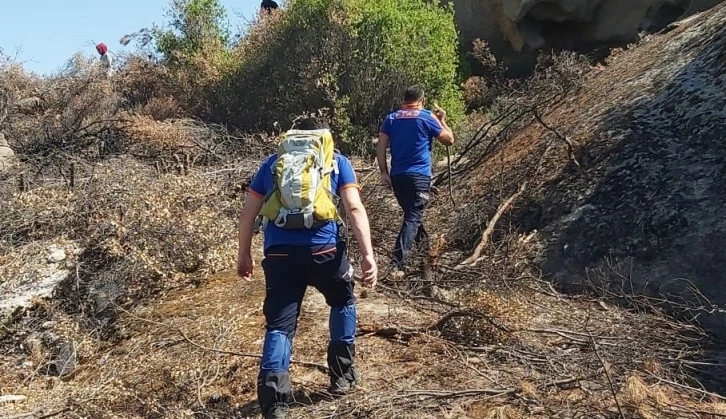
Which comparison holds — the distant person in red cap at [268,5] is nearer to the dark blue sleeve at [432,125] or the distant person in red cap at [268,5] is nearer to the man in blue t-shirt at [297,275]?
the dark blue sleeve at [432,125]

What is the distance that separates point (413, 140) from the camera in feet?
22.3

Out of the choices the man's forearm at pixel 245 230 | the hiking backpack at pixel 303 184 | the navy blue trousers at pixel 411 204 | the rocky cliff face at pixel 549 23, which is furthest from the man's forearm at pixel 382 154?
the rocky cliff face at pixel 549 23

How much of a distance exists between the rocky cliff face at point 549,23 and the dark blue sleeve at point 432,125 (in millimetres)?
7894

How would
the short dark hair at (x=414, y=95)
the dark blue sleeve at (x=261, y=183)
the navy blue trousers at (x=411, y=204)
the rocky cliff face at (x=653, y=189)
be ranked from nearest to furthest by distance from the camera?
1. the dark blue sleeve at (x=261, y=183)
2. the rocky cliff face at (x=653, y=189)
3. the navy blue trousers at (x=411, y=204)
4. the short dark hair at (x=414, y=95)

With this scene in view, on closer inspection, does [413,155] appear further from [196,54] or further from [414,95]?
[196,54]

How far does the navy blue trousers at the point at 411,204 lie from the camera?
6.61 metres

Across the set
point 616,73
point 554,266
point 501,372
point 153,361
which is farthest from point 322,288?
point 616,73

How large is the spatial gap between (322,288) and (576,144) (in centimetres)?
423

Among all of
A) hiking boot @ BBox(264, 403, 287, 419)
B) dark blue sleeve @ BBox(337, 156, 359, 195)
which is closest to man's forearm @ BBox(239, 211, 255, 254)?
dark blue sleeve @ BBox(337, 156, 359, 195)

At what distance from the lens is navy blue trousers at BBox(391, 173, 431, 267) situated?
21.7ft

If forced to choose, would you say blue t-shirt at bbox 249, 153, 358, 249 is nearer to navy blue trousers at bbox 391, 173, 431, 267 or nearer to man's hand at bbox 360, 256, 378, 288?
man's hand at bbox 360, 256, 378, 288

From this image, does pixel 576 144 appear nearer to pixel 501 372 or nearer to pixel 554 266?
pixel 554 266

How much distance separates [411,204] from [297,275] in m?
2.60

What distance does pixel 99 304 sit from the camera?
654 centimetres
